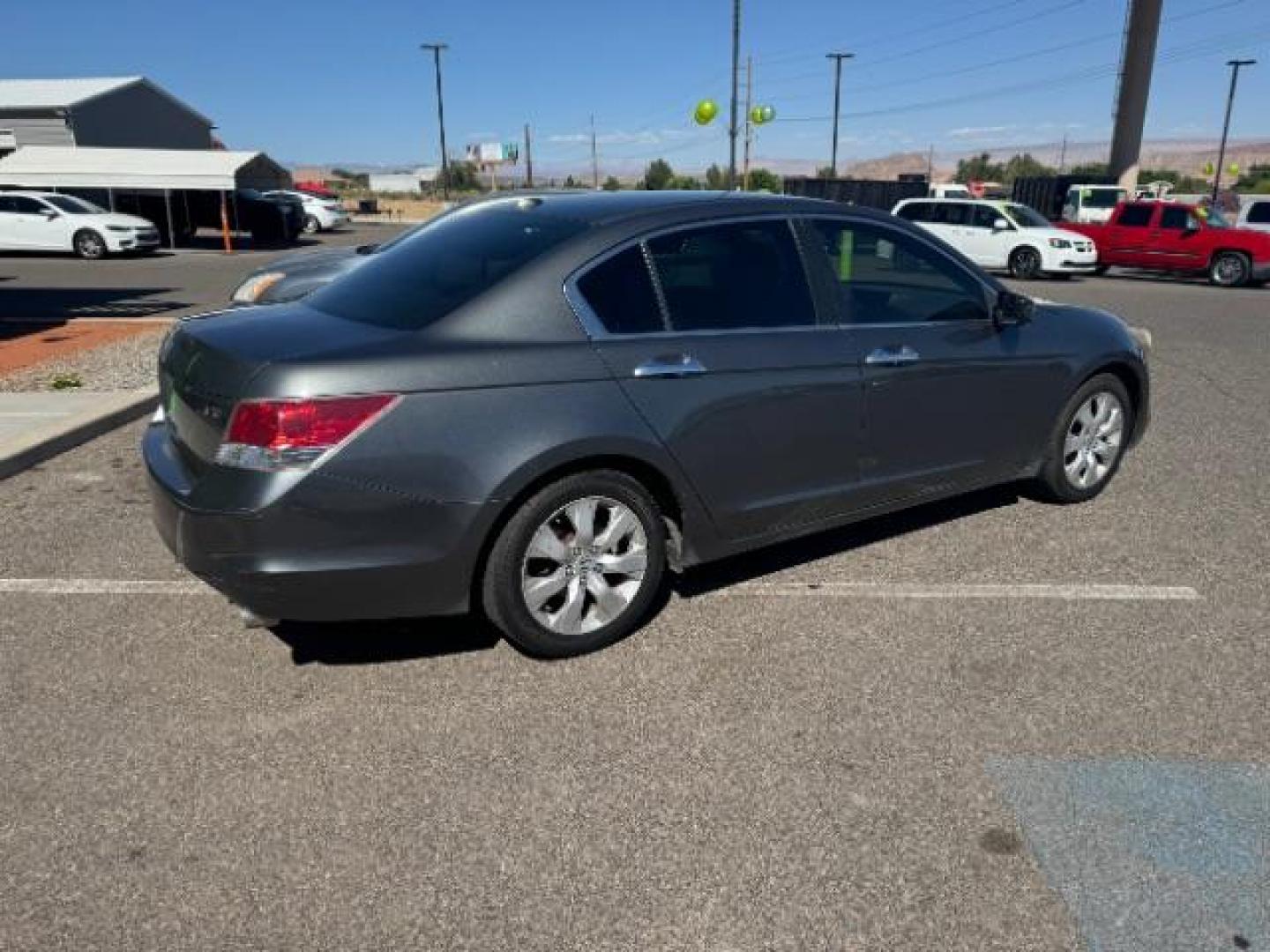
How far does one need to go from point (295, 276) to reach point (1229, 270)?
20135mm

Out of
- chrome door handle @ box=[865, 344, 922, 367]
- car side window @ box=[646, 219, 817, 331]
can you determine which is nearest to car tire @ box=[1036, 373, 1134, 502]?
chrome door handle @ box=[865, 344, 922, 367]

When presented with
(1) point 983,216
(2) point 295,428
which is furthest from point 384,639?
(1) point 983,216

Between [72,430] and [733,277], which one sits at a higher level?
[733,277]

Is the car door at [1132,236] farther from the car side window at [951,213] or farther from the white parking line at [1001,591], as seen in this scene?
the white parking line at [1001,591]

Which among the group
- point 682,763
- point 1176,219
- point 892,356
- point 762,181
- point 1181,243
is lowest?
point 682,763

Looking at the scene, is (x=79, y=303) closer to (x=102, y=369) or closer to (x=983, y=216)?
(x=102, y=369)

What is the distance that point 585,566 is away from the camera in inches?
139

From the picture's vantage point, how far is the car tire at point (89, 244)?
22703 mm

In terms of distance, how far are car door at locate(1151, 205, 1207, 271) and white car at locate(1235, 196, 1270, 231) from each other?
2.69m

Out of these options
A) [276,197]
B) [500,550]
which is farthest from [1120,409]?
[276,197]

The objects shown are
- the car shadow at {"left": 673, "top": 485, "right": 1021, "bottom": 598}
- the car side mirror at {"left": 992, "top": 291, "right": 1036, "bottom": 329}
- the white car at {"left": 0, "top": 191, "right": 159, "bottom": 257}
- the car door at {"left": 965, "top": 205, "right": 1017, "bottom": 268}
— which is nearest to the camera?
the car shadow at {"left": 673, "top": 485, "right": 1021, "bottom": 598}

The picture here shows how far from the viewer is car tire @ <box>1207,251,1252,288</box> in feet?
67.5

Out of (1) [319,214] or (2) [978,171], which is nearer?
(1) [319,214]

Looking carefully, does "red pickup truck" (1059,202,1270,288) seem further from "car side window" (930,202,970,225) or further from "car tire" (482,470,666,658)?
"car tire" (482,470,666,658)
